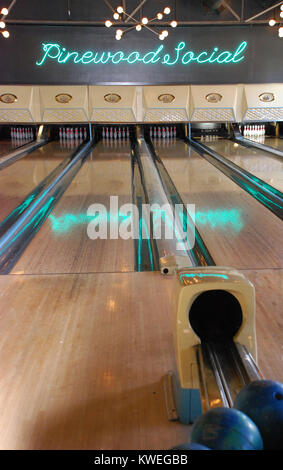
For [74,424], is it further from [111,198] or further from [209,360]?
[111,198]

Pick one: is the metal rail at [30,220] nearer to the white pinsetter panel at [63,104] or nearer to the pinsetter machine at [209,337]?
the pinsetter machine at [209,337]

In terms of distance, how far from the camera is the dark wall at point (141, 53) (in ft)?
24.3

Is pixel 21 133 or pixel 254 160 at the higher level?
pixel 21 133

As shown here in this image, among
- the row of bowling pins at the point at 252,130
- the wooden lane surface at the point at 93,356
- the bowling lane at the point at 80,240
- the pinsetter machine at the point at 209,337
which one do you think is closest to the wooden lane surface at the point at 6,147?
the bowling lane at the point at 80,240

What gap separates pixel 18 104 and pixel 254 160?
401cm

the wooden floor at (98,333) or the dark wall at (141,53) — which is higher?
the dark wall at (141,53)

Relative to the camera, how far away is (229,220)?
133 inches

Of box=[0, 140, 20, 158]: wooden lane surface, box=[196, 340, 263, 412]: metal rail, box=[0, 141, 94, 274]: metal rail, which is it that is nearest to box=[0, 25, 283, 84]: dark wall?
box=[0, 140, 20, 158]: wooden lane surface

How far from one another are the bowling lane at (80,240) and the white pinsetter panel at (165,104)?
2.71 meters

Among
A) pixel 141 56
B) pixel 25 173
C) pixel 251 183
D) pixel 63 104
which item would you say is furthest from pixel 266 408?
pixel 141 56

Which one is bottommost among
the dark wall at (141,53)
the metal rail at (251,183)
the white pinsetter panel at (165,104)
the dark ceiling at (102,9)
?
the metal rail at (251,183)

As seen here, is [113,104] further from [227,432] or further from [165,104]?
[227,432]

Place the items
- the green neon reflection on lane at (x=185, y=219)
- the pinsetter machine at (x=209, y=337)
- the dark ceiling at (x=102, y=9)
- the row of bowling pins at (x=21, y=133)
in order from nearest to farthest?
the pinsetter machine at (x=209, y=337) → the green neon reflection on lane at (x=185, y=219) → the dark ceiling at (x=102, y=9) → the row of bowling pins at (x=21, y=133)

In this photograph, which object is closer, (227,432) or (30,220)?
(227,432)
